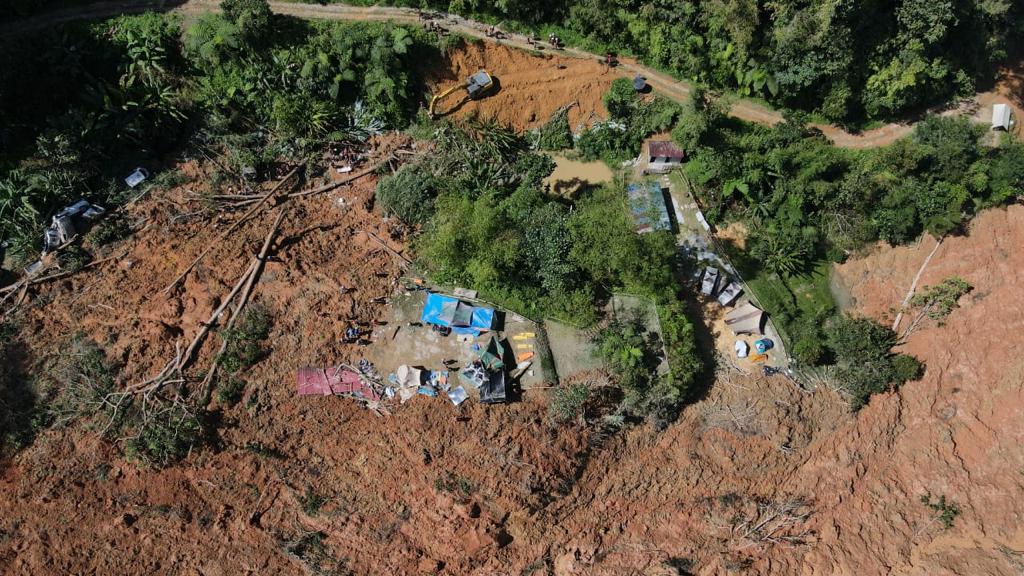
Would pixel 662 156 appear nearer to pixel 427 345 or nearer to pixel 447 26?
pixel 447 26

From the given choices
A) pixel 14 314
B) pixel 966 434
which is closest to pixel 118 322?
pixel 14 314

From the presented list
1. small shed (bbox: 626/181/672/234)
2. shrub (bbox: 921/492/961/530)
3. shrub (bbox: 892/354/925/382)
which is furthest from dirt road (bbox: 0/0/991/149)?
shrub (bbox: 921/492/961/530)

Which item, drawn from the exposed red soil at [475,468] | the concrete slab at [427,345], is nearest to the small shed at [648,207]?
the concrete slab at [427,345]

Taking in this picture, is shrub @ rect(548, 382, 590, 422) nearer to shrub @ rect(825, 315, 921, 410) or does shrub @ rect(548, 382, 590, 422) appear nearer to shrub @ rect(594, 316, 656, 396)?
shrub @ rect(594, 316, 656, 396)

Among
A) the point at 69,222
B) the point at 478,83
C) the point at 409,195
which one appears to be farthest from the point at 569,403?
the point at 69,222

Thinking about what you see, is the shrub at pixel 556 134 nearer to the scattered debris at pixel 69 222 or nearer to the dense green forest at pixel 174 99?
the dense green forest at pixel 174 99

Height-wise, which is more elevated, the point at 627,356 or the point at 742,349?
the point at 627,356
